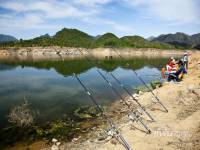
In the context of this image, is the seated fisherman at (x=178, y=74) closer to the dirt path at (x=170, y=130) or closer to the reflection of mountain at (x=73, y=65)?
the dirt path at (x=170, y=130)

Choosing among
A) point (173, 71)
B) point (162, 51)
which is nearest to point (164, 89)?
point (173, 71)

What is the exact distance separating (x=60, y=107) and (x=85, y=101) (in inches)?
114

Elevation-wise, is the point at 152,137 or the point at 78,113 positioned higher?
the point at 152,137

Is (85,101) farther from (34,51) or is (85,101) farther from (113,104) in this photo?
(34,51)

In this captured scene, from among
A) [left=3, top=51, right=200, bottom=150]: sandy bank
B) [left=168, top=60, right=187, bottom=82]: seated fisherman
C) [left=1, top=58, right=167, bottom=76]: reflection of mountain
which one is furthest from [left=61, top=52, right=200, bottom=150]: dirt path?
[left=1, top=58, right=167, bottom=76]: reflection of mountain

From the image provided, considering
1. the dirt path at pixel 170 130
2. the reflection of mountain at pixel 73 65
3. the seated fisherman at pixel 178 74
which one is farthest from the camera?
the reflection of mountain at pixel 73 65

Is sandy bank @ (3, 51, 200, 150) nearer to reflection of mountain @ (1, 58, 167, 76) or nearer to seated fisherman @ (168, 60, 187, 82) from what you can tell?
seated fisherman @ (168, 60, 187, 82)

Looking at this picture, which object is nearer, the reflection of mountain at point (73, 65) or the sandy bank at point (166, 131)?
the sandy bank at point (166, 131)

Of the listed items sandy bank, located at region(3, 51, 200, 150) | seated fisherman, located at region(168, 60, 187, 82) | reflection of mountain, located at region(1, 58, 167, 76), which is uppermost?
seated fisherman, located at region(168, 60, 187, 82)

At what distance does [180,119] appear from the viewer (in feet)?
47.0

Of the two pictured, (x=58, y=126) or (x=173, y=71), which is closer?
(x=58, y=126)

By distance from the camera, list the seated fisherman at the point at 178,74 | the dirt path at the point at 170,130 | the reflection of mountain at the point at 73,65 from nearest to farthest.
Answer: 1. the dirt path at the point at 170,130
2. the seated fisherman at the point at 178,74
3. the reflection of mountain at the point at 73,65

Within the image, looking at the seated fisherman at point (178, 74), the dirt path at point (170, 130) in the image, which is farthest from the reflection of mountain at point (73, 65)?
the dirt path at point (170, 130)

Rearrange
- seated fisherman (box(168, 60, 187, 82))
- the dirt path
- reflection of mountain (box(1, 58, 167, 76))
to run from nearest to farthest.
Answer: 1. the dirt path
2. seated fisherman (box(168, 60, 187, 82))
3. reflection of mountain (box(1, 58, 167, 76))
